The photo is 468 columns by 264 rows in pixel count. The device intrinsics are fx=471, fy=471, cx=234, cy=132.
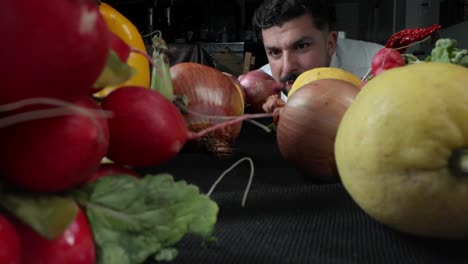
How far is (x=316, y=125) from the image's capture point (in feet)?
1.73

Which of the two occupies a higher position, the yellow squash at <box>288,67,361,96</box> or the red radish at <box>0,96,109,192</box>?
the red radish at <box>0,96,109,192</box>

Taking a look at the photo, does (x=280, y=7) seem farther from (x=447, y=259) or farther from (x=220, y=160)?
(x=447, y=259)

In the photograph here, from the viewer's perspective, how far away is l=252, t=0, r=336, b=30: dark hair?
→ 62.3 inches

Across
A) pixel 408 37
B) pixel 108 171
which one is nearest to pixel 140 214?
pixel 108 171

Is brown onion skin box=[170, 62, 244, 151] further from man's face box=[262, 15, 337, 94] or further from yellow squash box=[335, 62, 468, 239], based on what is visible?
man's face box=[262, 15, 337, 94]

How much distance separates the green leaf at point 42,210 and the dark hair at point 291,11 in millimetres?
1446

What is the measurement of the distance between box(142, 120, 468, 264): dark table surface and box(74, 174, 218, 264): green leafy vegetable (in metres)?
0.05

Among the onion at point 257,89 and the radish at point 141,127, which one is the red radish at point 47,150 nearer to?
the radish at point 141,127

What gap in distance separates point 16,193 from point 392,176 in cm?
25

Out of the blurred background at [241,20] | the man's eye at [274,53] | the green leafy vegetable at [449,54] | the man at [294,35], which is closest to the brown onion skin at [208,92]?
the green leafy vegetable at [449,54]

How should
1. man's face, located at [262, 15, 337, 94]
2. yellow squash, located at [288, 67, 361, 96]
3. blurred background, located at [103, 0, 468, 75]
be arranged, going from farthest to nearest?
blurred background, located at [103, 0, 468, 75]
man's face, located at [262, 15, 337, 94]
yellow squash, located at [288, 67, 361, 96]

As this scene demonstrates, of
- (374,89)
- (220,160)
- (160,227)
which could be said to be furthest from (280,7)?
(160,227)

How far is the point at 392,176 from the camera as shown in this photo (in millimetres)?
338

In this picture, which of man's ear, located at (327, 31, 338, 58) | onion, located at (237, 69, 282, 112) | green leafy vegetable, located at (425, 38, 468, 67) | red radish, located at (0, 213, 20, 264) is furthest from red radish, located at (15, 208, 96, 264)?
man's ear, located at (327, 31, 338, 58)
